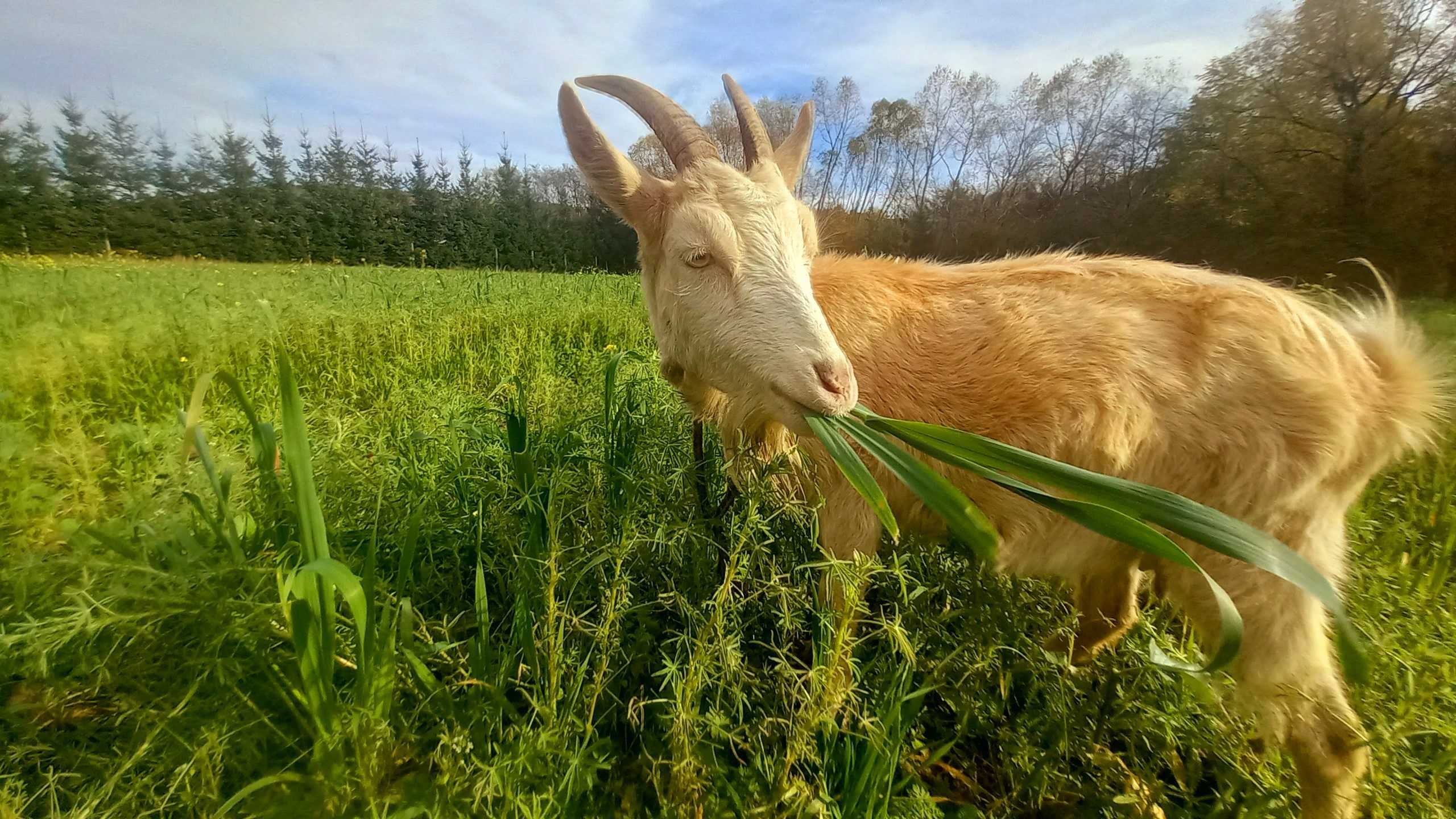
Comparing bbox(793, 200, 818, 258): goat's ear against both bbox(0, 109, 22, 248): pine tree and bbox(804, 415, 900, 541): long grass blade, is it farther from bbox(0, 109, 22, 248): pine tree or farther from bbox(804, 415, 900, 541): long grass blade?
bbox(0, 109, 22, 248): pine tree

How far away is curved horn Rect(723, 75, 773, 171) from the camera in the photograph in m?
2.07

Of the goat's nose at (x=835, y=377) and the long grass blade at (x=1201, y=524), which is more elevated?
the goat's nose at (x=835, y=377)

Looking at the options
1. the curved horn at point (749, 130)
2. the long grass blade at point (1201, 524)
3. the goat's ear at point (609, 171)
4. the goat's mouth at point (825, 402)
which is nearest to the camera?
the long grass blade at point (1201, 524)

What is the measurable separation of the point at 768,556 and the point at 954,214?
8672 millimetres

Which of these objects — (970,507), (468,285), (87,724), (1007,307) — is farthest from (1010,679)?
(468,285)

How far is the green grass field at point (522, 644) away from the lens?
3.49ft

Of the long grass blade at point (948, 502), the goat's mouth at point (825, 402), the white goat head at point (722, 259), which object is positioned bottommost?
the long grass blade at point (948, 502)

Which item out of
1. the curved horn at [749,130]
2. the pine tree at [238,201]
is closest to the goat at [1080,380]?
the curved horn at [749,130]

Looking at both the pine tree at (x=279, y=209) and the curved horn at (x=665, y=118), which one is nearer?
the curved horn at (x=665, y=118)

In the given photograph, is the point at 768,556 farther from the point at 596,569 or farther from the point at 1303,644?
the point at 1303,644

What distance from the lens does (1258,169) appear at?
224 inches

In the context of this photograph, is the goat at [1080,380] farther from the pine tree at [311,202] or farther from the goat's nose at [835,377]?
the pine tree at [311,202]

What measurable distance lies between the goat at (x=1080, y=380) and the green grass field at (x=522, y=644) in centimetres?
23

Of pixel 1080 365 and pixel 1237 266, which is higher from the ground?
pixel 1237 266
